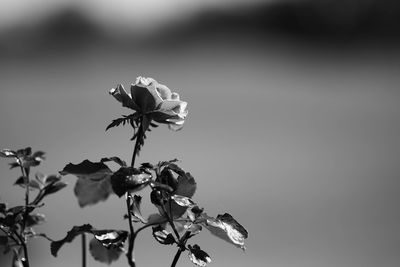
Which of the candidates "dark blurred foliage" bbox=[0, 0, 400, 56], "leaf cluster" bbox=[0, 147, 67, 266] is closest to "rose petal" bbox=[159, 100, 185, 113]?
"leaf cluster" bbox=[0, 147, 67, 266]

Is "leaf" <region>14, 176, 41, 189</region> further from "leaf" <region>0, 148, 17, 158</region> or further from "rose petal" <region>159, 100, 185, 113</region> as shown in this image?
"rose petal" <region>159, 100, 185, 113</region>

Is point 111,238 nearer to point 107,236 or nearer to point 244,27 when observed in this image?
point 107,236

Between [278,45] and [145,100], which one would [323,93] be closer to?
[278,45]

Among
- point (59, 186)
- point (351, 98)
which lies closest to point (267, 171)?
point (351, 98)

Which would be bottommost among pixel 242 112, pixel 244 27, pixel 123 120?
pixel 242 112

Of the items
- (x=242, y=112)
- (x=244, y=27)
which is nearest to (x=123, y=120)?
(x=242, y=112)

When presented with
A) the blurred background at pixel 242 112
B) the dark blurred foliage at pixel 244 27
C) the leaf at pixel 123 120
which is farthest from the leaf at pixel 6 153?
the dark blurred foliage at pixel 244 27
